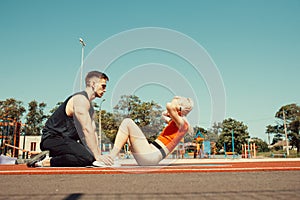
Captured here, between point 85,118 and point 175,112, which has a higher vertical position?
point 175,112

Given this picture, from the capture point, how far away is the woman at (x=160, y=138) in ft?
16.0

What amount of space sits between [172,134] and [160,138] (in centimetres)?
29

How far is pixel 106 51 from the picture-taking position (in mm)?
6402

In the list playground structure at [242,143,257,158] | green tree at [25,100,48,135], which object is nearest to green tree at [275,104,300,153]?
playground structure at [242,143,257,158]

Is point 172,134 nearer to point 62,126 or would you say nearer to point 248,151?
point 62,126

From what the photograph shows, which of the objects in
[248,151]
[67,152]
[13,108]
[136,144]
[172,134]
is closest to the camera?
[67,152]

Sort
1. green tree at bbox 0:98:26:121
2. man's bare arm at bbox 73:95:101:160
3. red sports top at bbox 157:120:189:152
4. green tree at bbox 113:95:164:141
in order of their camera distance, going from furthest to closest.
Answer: green tree at bbox 0:98:26:121 → green tree at bbox 113:95:164:141 → red sports top at bbox 157:120:189:152 → man's bare arm at bbox 73:95:101:160

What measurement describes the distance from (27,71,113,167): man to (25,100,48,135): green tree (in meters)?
44.5

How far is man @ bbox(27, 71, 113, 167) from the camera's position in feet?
15.3

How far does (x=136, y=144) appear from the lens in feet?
16.4

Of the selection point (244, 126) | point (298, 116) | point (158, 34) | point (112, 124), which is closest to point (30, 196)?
point (158, 34)

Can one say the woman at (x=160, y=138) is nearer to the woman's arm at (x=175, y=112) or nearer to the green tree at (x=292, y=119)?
the woman's arm at (x=175, y=112)

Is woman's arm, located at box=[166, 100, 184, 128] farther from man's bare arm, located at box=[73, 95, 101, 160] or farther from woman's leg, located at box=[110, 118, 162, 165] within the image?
man's bare arm, located at box=[73, 95, 101, 160]

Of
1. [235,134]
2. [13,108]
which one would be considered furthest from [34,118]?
[235,134]
